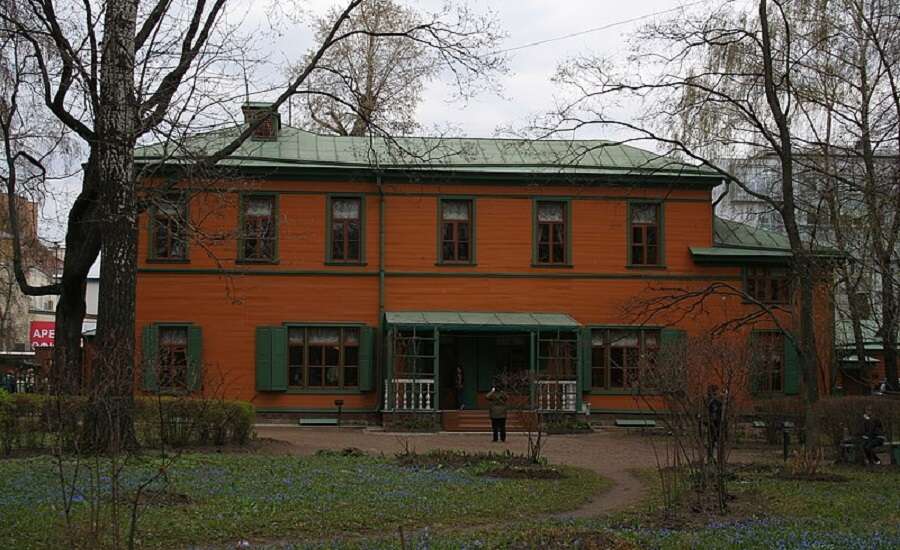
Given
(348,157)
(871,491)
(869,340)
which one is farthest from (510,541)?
(869,340)

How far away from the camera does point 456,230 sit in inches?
1257

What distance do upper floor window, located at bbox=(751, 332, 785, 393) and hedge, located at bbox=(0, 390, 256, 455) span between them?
1517 centimetres

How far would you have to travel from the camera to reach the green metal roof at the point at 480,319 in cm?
3017

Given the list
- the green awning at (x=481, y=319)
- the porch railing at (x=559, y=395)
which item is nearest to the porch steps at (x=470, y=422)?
the porch railing at (x=559, y=395)

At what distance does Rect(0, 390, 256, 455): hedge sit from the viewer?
762 inches

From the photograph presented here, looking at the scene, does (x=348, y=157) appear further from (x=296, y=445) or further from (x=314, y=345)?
(x=296, y=445)

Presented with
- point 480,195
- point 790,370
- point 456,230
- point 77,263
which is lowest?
point 790,370

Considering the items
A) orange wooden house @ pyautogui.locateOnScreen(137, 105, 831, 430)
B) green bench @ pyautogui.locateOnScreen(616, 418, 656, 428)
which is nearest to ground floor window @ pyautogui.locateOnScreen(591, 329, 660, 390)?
orange wooden house @ pyautogui.locateOnScreen(137, 105, 831, 430)

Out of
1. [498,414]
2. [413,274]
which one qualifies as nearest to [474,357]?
[413,274]

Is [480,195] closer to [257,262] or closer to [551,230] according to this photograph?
[551,230]

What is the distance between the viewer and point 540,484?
54.9 feet

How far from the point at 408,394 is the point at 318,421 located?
273 centimetres

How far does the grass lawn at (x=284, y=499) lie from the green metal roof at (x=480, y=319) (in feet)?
36.7

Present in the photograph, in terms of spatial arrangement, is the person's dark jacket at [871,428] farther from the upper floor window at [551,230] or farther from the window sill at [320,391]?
the window sill at [320,391]
